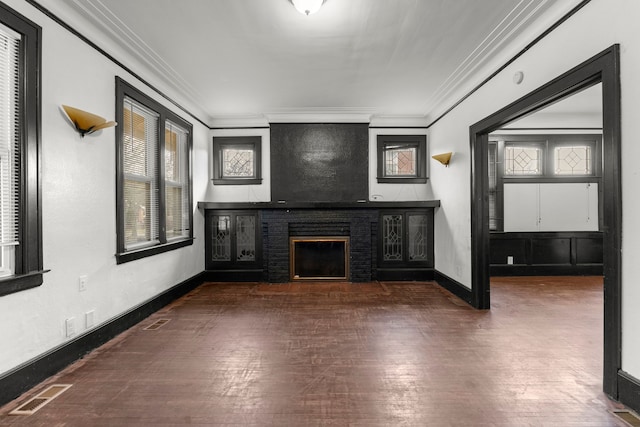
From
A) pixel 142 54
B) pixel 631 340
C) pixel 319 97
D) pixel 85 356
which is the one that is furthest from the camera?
pixel 319 97

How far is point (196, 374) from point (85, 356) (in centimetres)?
110

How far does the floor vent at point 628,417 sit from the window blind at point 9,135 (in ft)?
13.2

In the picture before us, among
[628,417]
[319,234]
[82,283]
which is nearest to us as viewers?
[628,417]

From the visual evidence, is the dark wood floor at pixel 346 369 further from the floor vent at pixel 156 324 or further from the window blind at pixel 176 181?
the window blind at pixel 176 181

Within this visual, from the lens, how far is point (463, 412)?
6.56 ft

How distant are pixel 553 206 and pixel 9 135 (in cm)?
739

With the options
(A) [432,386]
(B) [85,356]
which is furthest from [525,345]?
(B) [85,356]

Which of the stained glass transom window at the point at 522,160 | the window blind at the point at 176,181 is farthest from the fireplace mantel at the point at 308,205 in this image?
the stained glass transom window at the point at 522,160

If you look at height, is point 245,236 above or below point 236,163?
below

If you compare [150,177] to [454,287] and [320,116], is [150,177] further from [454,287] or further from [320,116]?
[454,287]

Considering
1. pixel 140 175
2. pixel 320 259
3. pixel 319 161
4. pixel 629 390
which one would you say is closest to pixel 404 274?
pixel 320 259

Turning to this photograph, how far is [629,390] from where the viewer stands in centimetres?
201

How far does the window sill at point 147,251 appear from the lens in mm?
3290

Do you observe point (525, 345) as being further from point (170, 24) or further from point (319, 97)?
point (170, 24)
